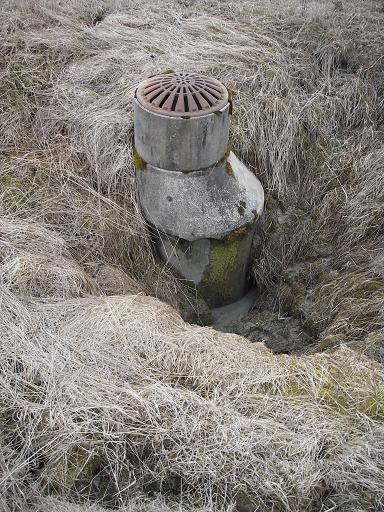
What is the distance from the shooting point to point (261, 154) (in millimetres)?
3822

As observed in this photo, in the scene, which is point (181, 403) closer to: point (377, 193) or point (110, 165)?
point (110, 165)

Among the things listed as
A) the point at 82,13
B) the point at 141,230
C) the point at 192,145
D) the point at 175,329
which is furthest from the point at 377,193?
the point at 82,13

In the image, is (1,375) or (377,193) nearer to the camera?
(1,375)

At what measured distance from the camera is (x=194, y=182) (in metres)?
3.20

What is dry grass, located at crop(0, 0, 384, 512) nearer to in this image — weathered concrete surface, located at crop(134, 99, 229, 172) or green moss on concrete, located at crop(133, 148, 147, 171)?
green moss on concrete, located at crop(133, 148, 147, 171)

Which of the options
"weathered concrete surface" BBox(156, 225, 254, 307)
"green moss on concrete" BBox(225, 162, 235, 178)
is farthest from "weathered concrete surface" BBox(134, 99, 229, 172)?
"weathered concrete surface" BBox(156, 225, 254, 307)

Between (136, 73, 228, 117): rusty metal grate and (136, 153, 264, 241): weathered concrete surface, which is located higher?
(136, 73, 228, 117): rusty metal grate

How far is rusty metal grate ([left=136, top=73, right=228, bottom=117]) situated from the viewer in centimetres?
294

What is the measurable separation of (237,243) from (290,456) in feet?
6.07

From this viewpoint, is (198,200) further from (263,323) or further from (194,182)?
(263,323)

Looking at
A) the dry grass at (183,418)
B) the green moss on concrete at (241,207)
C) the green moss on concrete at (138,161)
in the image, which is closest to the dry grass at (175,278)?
the dry grass at (183,418)

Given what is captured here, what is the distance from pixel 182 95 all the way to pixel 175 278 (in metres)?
1.27

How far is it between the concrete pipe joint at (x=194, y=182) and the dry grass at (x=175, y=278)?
194mm

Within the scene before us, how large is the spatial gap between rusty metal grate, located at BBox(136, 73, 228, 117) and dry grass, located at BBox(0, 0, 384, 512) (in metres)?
0.56
